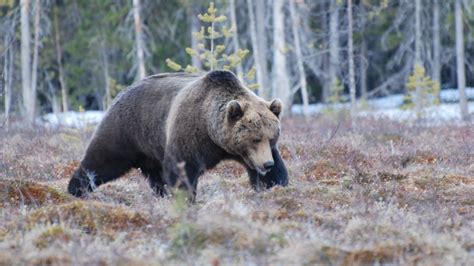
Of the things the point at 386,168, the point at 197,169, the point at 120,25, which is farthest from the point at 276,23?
the point at 197,169

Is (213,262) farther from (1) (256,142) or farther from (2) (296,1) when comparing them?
(2) (296,1)

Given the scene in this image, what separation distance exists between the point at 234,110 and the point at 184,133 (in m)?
0.73

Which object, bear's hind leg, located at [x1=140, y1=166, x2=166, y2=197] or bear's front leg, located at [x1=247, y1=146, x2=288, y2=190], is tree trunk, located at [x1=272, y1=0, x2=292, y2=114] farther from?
bear's front leg, located at [x1=247, y1=146, x2=288, y2=190]

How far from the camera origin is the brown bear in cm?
826

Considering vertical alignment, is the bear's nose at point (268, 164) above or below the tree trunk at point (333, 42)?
above

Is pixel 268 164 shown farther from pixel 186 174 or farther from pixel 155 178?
pixel 155 178

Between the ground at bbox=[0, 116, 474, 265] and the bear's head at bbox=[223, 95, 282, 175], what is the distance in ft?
1.32

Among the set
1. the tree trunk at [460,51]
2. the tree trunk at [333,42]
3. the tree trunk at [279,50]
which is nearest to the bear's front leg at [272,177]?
the tree trunk at [279,50]

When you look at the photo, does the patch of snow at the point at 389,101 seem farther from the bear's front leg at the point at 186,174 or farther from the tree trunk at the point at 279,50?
the bear's front leg at the point at 186,174

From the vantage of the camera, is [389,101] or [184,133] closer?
[184,133]

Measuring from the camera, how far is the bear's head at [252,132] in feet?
26.7

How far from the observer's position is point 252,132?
8.20 m

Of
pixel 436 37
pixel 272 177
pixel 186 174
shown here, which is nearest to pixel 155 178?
pixel 186 174

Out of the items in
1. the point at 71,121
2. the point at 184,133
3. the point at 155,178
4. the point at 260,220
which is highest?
the point at 184,133
